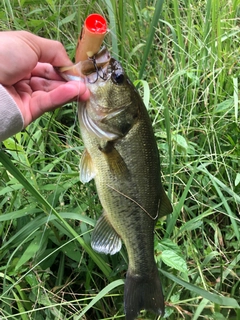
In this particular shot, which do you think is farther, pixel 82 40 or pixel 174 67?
pixel 174 67

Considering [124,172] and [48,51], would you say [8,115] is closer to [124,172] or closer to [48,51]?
[48,51]

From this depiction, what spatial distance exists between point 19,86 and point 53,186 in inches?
16.4

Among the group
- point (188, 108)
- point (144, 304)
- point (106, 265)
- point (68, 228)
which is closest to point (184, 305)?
point (144, 304)

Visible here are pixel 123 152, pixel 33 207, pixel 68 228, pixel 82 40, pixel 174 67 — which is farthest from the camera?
pixel 174 67

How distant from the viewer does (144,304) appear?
4.74ft

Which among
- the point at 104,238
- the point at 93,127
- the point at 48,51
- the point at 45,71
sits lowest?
the point at 104,238

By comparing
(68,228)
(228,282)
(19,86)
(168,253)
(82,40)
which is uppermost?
(82,40)

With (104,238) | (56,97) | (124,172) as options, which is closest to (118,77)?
(56,97)

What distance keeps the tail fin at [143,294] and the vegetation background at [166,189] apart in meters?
0.07

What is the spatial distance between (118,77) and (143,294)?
2.59 feet

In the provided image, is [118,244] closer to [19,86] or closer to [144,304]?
[144,304]

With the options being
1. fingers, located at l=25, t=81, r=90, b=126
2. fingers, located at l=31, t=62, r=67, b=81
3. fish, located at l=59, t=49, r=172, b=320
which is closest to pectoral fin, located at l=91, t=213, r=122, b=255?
fish, located at l=59, t=49, r=172, b=320

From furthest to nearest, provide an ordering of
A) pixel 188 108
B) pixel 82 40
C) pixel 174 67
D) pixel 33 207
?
pixel 174 67 < pixel 188 108 < pixel 33 207 < pixel 82 40

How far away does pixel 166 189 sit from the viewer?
1.85 metres
